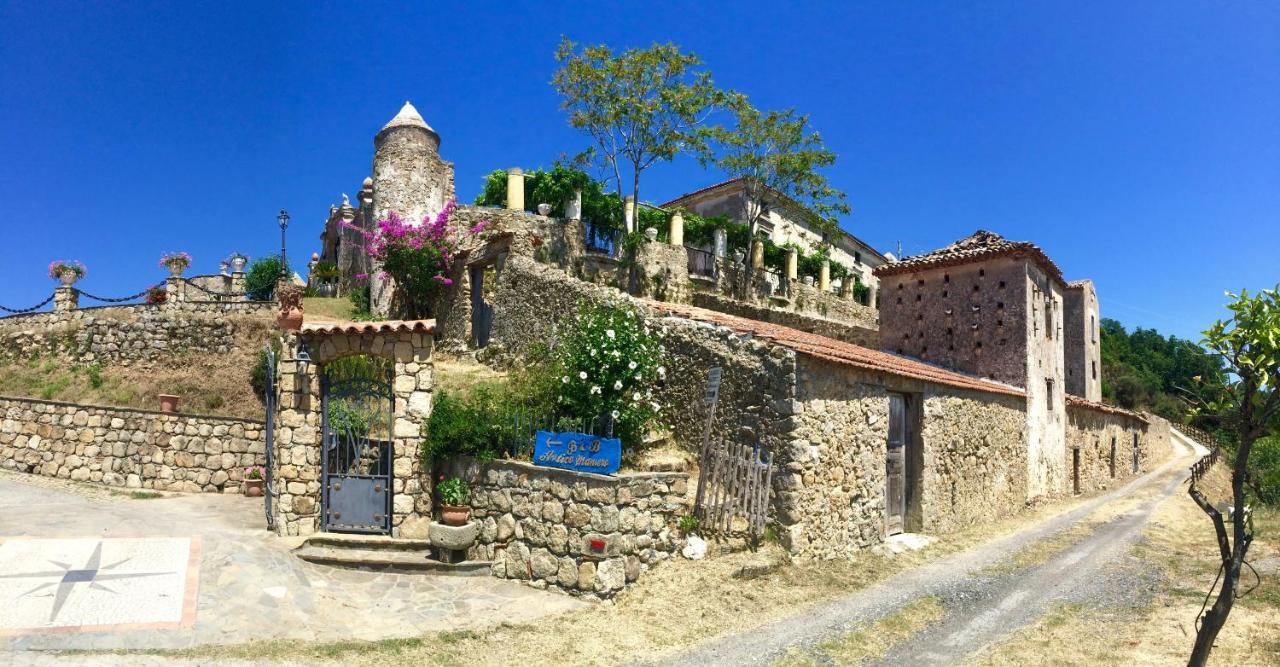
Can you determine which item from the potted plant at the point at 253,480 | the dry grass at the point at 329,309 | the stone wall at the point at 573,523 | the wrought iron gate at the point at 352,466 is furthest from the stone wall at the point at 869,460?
the dry grass at the point at 329,309

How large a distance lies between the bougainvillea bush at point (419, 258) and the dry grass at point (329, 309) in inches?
107

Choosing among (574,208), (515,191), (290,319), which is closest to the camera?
(290,319)

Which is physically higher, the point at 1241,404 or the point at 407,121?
the point at 407,121

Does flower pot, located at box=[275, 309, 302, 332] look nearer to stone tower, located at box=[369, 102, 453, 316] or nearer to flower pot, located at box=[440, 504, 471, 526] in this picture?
flower pot, located at box=[440, 504, 471, 526]

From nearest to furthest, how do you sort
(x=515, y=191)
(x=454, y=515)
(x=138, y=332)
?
(x=454, y=515), (x=138, y=332), (x=515, y=191)

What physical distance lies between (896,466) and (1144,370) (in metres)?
64.6

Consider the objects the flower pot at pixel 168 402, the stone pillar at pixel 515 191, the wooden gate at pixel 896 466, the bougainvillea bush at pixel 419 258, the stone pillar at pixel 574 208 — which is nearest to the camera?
the wooden gate at pixel 896 466

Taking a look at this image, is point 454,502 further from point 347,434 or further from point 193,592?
point 193,592

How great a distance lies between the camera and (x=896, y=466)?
12.1 m

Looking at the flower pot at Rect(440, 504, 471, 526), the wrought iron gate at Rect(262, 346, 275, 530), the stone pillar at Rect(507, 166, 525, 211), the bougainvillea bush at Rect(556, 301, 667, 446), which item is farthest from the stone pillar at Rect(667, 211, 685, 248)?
the flower pot at Rect(440, 504, 471, 526)

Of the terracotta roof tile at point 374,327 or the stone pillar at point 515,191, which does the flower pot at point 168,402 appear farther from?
the stone pillar at point 515,191

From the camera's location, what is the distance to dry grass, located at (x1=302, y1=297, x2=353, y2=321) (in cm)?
2167

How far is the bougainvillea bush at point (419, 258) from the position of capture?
19.7 metres

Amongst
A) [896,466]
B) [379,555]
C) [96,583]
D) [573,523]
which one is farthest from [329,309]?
[896,466]
